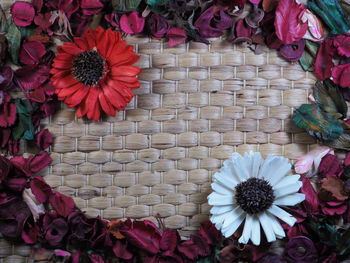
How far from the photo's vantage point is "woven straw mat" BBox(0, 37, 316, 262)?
2.34 ft

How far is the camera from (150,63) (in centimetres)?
74

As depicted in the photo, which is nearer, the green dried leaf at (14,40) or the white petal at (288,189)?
the white petal at (288,189)

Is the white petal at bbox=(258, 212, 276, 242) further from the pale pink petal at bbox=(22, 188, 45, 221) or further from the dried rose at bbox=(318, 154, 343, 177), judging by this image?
the pale pink petal at bbox=(22, 188, 45, 221)

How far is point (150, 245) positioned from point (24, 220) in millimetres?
186

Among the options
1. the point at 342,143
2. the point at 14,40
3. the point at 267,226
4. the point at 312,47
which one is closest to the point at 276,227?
the point at 267,226

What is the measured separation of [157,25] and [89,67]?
0.11 metres

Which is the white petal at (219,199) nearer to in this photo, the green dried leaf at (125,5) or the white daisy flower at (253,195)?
the white daisy flower at (253,195)

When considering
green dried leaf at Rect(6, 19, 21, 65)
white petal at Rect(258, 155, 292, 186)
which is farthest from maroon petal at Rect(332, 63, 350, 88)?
green dried leaf at Rect(6, 19, 21, 65)

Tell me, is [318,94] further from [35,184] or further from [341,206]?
[35,184]

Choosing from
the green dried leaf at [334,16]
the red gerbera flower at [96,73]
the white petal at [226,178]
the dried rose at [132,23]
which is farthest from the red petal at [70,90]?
the green dried leaf at [334,16]

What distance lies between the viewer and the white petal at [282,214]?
0.66 meters

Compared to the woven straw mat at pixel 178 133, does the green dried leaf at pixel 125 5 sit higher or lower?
higher

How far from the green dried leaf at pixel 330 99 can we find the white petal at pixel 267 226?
0.16m

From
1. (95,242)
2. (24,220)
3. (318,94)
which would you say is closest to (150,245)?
(95,242)
